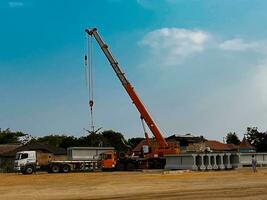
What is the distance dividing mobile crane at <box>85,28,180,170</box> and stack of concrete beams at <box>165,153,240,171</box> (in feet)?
5.68

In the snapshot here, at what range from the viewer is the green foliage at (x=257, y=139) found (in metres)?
125

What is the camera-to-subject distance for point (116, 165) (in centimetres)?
5609

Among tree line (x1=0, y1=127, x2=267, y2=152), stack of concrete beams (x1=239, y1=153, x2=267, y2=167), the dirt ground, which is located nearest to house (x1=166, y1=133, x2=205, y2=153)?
stack of concrete beams (x1=239, y1=153, x2=267, y2=167)

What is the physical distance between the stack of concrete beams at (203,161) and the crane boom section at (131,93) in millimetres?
2661

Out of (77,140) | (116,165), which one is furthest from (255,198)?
(77,140)

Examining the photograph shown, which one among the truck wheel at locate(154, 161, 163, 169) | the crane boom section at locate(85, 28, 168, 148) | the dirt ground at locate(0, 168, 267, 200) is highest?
the crane boom section at locate(85, 28, 168, 148)

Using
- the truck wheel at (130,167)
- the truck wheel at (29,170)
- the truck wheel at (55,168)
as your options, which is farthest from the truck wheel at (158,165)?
the truck wheel at (29,170)

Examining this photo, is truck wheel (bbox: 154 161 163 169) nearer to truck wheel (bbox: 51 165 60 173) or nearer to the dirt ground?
truck wheel (bbox: 51 165 60 173)

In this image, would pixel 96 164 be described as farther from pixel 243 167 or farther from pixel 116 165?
pixel 243 167

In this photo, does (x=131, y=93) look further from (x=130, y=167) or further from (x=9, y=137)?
(x=9, y=137)

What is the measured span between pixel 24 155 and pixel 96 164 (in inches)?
319

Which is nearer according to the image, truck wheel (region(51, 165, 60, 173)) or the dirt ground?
the dirt ground

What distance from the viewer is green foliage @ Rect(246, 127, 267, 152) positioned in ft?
411

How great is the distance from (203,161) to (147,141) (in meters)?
7.69
